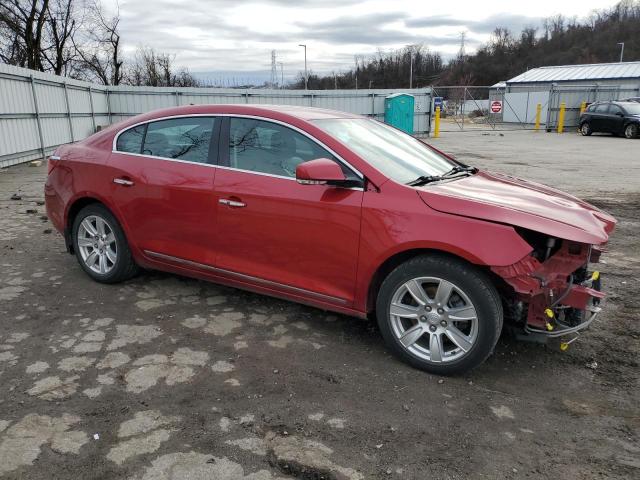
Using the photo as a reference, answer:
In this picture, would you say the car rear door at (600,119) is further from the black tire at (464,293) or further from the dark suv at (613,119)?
the black tire at (464,293)

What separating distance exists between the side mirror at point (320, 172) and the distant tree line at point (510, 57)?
→ 83212 millimetres

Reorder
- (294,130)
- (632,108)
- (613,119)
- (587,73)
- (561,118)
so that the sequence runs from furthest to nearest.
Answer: (587,73) < (561,118) < (613,119) < (632,108) < (294,130)

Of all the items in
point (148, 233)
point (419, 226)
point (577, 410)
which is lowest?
point (577, 410)

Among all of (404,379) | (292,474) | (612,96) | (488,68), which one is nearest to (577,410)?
(404,379)

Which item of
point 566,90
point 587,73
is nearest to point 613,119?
point 566,90

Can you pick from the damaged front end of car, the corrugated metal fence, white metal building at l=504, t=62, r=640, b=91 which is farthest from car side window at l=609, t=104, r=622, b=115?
the damaged front end of car

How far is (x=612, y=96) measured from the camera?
31.2m

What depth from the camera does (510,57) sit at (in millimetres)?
90188

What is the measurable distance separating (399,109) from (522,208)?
21.2m

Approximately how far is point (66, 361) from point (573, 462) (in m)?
3.04

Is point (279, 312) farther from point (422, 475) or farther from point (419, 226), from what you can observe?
point (422, 475)

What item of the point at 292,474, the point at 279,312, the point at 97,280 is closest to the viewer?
the point at 292,474

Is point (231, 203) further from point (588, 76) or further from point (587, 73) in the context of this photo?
point (587, 73)

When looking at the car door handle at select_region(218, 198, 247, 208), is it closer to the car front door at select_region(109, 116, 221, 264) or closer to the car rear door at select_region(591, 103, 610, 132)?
the car front door at select_region(109, 116, 221, 264)
